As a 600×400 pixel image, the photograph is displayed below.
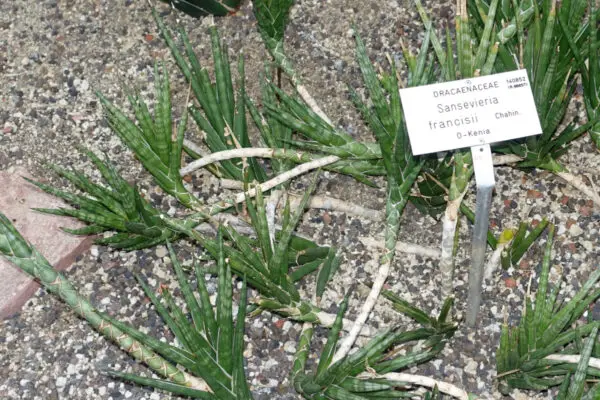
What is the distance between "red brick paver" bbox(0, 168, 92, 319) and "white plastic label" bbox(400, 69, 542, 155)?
965mm

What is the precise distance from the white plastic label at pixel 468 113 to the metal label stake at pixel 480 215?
0.03m

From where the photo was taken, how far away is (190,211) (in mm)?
1971

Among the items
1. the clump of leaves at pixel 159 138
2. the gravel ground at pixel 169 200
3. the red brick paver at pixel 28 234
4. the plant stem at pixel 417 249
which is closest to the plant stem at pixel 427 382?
the gravel ground at pixel 169 200

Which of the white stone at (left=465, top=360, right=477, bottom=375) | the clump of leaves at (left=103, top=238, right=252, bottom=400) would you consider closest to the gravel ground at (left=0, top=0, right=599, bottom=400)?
the white stone at (left=465, top=360, right=477, bottom=375)

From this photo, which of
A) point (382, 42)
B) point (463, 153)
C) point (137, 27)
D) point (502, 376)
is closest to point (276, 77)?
point (382, 42)

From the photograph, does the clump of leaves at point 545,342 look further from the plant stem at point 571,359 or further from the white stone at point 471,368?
the white stone at point 471,368

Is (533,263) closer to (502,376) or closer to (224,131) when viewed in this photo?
(502,376)

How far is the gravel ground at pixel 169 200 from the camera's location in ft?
5.77

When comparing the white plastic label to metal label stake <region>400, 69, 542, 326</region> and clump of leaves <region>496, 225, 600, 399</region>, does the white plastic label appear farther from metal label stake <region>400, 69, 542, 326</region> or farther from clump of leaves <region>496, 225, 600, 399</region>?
clump of leaves <region>496, 225, 600, 399</region>

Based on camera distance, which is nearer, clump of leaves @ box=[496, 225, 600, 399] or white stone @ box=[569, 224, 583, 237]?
clump of leaves @ box=[496, 225, 600, 399]

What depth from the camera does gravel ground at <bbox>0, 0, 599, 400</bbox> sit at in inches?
69.2

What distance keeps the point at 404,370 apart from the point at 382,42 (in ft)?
3.21

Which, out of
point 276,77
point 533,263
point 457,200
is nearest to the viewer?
point 457,200

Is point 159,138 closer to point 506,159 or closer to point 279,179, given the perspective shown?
point 279,179
